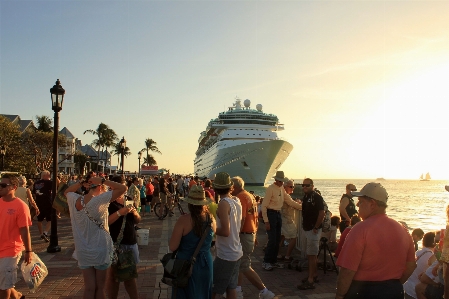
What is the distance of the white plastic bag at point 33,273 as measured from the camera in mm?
4453

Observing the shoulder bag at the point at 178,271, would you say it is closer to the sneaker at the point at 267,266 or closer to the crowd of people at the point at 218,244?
the crowd of people at the point at 218,244

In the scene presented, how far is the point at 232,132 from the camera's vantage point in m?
51.9

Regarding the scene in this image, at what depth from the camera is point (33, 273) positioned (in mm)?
4512

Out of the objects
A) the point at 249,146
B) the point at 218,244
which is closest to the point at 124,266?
the point at 218,244

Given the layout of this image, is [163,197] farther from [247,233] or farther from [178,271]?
[178,271]

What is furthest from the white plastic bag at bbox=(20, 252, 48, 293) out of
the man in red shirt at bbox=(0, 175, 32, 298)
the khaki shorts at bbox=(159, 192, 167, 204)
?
the khaki shorts at bbox=(159, 192, 167, 204)

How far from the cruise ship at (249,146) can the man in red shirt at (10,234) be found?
1727 inches

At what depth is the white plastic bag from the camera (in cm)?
445

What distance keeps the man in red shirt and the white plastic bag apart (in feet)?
0.20

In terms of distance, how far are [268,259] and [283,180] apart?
62.6 inches

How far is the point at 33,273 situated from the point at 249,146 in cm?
4430

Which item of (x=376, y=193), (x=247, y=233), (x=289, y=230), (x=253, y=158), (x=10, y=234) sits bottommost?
(x=289, y=230)

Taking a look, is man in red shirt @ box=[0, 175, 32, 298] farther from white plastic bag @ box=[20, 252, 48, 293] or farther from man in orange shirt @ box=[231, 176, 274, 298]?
man in orange shirt @ box=[231, 176, 274, 298]

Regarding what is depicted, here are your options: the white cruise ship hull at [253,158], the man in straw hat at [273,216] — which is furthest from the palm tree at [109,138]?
the man in straw hat at [273,216]
